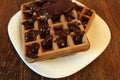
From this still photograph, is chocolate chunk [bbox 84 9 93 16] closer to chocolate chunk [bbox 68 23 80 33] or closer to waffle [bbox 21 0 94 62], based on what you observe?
waffle [bbox 21 0 94 62]

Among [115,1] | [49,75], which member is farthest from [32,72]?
[115,1]

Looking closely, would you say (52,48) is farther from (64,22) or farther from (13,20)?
(13,20)

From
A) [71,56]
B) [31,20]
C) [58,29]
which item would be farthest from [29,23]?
[71,56]

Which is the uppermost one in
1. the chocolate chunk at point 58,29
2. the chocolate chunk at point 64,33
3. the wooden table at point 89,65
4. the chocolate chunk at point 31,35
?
the chocolate chunk at point 64,33

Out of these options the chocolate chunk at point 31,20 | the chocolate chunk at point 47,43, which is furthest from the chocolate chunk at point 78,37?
the chocolate chunk at point 31,20

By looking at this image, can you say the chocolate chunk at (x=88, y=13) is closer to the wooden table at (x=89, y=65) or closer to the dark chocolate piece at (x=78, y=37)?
the wooden table at (x=89, y=65)

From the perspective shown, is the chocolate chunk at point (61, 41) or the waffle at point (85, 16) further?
the waffle at point (85, 16)

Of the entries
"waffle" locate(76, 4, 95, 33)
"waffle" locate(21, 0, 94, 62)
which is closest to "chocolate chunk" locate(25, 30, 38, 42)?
"waffle" locate(21, 0, 94, 62)
